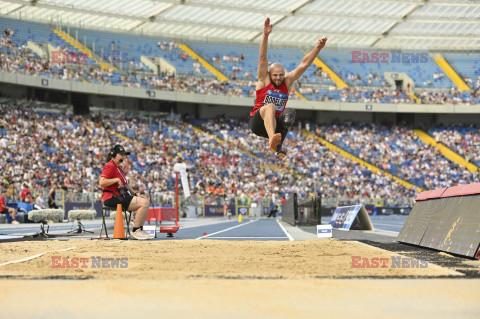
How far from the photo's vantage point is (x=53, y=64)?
41.9 metres

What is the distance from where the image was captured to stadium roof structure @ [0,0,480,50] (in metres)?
44.4

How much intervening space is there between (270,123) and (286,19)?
42.6m

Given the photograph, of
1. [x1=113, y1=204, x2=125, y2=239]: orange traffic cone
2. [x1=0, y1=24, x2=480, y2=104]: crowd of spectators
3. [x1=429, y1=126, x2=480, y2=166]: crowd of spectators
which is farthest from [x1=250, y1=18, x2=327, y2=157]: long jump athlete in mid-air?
[x1=429, y1=126, x2=480, y2=166]: crowd of spectators

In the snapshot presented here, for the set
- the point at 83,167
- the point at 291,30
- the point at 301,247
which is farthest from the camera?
the point at 291,30

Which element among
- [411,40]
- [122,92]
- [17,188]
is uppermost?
[411,40]

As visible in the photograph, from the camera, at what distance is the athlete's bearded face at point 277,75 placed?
7.84 m

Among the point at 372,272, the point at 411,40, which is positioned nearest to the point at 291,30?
the point at 411,40

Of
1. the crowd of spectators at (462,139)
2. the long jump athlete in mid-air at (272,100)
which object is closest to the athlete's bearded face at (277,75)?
the long jump athlete in mid-air at (272,100)

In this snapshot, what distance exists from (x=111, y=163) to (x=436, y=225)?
5.89 m

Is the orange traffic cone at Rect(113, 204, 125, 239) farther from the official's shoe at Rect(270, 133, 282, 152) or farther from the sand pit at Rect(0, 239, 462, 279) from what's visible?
the official's shoe at Rect(270, 133, 282, 152)

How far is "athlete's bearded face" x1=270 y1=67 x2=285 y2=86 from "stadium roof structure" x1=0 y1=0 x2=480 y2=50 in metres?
37.5

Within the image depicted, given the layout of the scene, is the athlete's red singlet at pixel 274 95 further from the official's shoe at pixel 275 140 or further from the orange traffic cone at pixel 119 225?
the orange traffic cone at pixel 119 225
